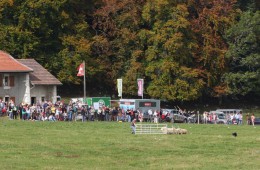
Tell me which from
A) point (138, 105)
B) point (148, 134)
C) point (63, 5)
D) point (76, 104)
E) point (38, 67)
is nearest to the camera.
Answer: point (148, 134)

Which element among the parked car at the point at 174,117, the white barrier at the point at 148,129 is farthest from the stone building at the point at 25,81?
the white barrier at the point at 148,129

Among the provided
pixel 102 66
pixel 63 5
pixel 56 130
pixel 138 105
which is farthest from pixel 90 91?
pixel 56 130

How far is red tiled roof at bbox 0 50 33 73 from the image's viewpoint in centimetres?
8106

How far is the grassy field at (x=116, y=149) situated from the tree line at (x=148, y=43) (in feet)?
101

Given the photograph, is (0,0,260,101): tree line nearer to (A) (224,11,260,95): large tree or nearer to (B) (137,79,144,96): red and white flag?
(A) (224,11,260,95): large tree

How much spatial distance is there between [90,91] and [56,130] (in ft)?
133

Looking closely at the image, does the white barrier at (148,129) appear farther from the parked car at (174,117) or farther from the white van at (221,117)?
the white van at (221,117)

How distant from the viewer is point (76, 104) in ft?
239

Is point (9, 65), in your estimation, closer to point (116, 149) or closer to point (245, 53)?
point (245, 53)

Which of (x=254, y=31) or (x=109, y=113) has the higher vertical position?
(x=254, y=31)

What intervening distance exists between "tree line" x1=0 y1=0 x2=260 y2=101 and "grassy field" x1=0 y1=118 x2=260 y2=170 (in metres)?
30.8

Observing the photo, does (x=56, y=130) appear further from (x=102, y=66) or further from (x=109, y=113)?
(x=102, y=66)

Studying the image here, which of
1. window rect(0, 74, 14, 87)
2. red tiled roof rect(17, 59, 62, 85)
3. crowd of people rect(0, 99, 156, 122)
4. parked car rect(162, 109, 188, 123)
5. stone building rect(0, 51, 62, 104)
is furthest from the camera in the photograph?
red tiled roof rect(17, 59, 62, 85)

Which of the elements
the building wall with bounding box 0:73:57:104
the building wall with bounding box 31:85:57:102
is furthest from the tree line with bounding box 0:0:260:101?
the building wall with bounding box 0:73:57:104
